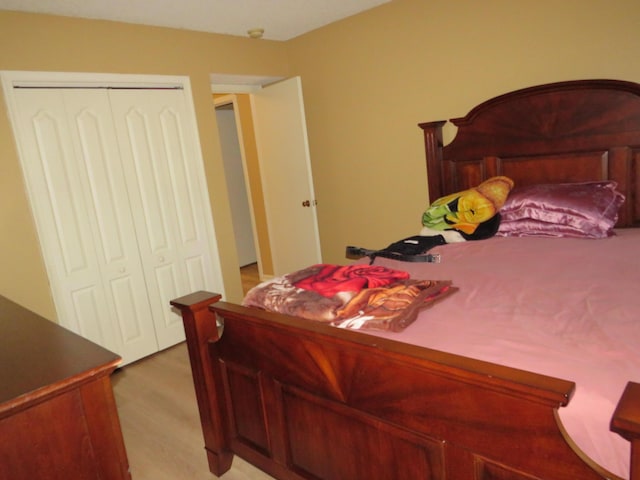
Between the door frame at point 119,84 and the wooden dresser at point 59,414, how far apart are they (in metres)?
1.82


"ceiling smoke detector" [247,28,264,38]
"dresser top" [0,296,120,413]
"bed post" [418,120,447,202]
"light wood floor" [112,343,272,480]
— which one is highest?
"ceiling smoke detector" [247,28,264,38]

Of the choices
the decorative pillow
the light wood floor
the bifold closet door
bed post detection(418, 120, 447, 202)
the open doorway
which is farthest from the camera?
the open doorway

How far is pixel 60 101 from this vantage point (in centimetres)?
279

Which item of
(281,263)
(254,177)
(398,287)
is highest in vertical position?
(254,177)

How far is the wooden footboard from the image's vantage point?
947 millimetres

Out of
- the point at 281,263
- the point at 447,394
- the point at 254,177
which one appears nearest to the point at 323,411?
the point at 447,394

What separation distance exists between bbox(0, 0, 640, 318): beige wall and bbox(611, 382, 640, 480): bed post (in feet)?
7.73

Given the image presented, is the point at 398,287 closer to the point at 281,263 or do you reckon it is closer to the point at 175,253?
the point at 175,253

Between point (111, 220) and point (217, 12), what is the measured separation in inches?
64.1

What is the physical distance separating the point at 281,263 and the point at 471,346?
3303 millimetres

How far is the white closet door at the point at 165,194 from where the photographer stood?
3.15 m

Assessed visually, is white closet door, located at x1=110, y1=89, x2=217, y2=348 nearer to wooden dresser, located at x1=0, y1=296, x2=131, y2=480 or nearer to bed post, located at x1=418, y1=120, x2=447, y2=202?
bed post, located at x1=418, y1=120, x2=447, y2=202

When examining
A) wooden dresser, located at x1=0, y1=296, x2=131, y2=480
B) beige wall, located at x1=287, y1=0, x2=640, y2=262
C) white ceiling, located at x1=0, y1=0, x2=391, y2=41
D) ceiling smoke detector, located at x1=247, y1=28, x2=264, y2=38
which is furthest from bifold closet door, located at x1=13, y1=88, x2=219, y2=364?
wooden dresser, located at x1=0, y1=296, x2=131, y2=480

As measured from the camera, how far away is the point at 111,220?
3.05m
